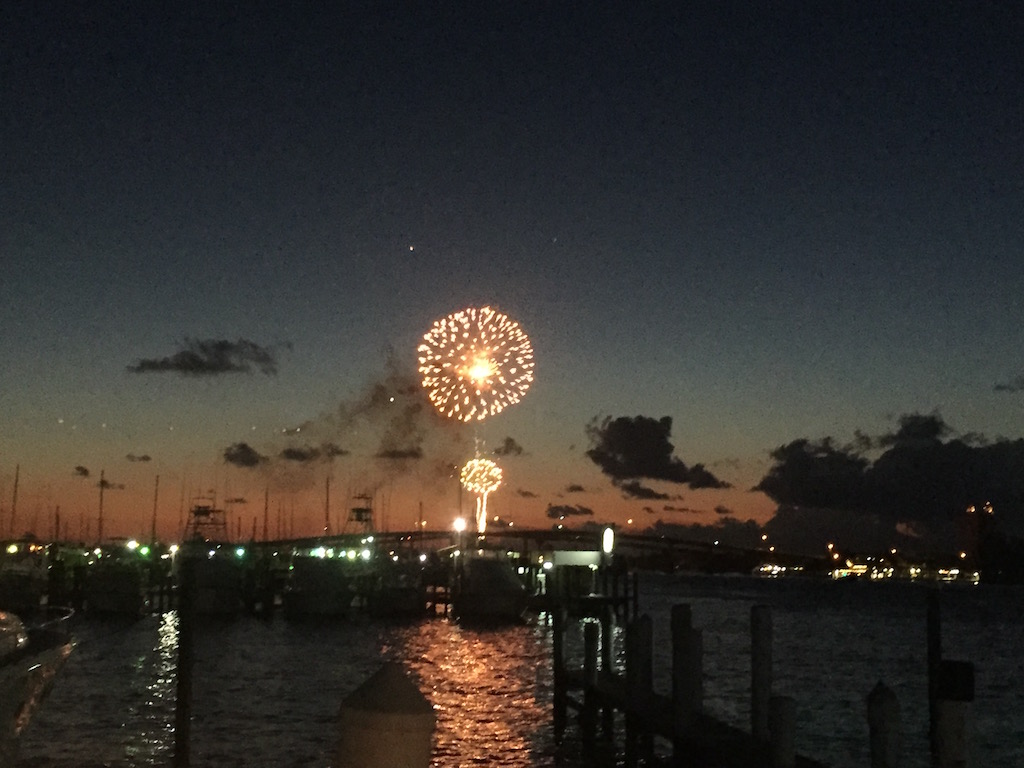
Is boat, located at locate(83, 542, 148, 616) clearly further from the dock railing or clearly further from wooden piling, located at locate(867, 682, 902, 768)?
wooden piling, located at locate(867, 682, 902, 768)

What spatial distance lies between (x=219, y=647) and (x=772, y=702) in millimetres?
53731

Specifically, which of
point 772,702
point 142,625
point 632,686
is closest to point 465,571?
point 142,625

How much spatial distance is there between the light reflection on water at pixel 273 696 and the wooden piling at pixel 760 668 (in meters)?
10.0

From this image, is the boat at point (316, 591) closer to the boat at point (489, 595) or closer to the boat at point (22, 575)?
the boat at point (489, 595)

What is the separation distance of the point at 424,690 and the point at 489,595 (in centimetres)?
4099

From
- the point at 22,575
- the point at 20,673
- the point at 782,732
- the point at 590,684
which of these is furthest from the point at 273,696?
the point at 22,575

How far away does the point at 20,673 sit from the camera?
13.3 m

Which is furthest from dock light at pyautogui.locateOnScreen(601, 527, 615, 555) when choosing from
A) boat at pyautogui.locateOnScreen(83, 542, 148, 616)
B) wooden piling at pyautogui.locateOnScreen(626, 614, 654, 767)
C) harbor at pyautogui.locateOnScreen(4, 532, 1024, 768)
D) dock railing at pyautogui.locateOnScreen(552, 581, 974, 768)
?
wooden piling at pyautogui.locateOnScreen(626, 614, 654, 767)

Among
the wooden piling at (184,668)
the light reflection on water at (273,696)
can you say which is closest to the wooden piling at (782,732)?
the wooden piling at (184,668)

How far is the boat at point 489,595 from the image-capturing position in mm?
85312

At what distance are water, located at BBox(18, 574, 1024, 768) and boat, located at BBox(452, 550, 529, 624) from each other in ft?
6.51

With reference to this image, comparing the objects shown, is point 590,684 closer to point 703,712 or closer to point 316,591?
point 703,712

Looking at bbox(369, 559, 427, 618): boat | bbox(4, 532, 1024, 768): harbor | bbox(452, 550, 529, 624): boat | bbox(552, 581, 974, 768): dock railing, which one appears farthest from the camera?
bbox(369, 559, 427, 618): boat

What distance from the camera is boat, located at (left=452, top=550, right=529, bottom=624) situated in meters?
85.3
